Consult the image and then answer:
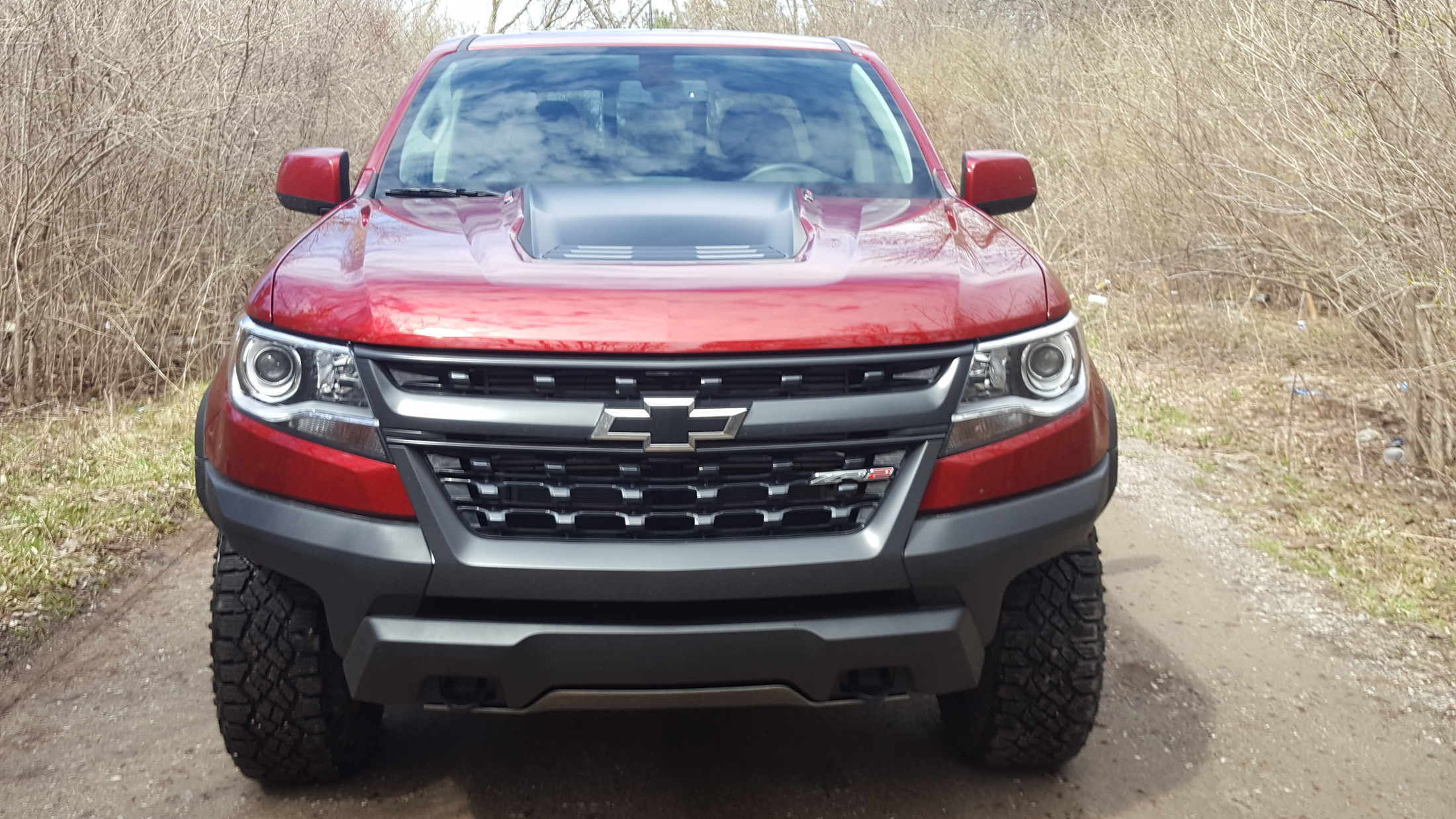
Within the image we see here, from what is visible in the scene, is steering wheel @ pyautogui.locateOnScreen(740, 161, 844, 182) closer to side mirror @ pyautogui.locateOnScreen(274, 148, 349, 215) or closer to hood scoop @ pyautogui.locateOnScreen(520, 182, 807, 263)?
hood scoop @ pyautogui.locateOnScreen(520, 182, 807, 263)

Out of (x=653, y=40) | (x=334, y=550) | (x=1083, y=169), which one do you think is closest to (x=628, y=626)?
(x=334, y=550)

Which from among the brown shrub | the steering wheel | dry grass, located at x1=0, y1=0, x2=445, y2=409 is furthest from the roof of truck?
dry grass, located at x1=0, y1=0, x2=445, y2=409

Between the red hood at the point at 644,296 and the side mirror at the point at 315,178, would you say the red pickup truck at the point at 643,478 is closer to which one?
the red hood at the point at 644,296

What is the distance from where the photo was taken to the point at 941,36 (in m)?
16.0

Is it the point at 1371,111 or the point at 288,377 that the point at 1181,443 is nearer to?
the point at 1371,111

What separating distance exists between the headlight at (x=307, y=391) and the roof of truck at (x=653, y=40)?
1.86 m

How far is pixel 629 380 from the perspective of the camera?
2.28 m

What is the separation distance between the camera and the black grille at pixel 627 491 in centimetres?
230

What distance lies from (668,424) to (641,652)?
0.40 metres

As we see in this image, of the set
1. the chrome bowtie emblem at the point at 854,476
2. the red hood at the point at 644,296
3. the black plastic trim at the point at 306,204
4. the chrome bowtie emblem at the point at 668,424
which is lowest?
the black plastic trim at the point at 306,204

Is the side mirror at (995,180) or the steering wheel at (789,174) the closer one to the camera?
the steering wheel at (789,174)

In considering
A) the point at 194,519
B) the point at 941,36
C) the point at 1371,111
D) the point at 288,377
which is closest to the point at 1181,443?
the point at 1371,111

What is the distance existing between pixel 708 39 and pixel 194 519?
276cm

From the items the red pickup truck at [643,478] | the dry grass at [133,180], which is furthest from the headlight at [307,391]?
the dry grass at [133,180]
